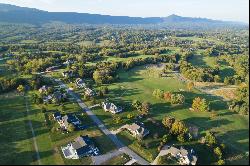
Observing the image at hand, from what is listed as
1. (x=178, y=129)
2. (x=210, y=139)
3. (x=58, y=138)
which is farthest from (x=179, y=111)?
(x=58, y=138)

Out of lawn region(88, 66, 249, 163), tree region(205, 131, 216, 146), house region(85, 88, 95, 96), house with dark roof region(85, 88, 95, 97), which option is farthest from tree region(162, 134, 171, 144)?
house region(85, 88, 95, 96)

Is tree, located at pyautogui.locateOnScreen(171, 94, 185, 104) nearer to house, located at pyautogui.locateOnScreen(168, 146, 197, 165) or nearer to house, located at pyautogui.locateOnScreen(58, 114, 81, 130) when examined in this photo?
house, located at pyautogui.locateOnScreen(58, 114, 81, 130)

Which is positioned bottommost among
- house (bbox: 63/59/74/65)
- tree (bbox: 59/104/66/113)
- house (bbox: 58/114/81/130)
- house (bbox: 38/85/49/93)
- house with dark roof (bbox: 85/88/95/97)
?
house (bbox: 58/114/81/130)

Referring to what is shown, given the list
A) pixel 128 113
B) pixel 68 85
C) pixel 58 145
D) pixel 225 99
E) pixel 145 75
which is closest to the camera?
pixel 58 145

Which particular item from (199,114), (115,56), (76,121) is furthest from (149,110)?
(115,56)

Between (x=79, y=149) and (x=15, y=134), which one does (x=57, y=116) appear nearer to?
(x=15, y=134)

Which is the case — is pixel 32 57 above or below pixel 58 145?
above

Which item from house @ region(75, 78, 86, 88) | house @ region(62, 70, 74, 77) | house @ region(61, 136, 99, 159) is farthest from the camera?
house @ region(62, 70, 74, 77)

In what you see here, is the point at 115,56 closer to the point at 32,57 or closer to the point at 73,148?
the point at 32,57

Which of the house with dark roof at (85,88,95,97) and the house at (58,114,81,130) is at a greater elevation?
the house with dark roof at (85,88,95,97)
